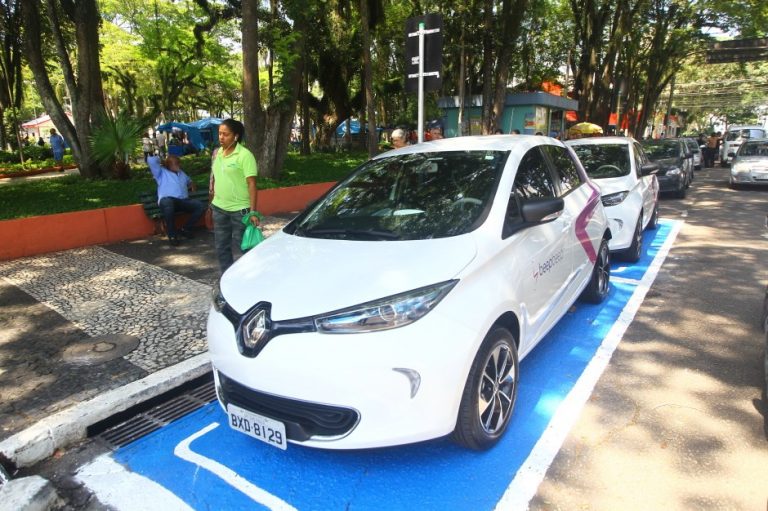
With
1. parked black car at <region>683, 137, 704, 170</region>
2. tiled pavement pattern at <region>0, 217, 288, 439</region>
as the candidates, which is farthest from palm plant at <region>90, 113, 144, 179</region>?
parked black car at <region>683, 137, 704, 170</region>

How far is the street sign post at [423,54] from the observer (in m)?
6.87

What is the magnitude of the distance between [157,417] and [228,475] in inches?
37.0

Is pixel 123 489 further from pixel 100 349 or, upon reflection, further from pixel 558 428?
pixel 558 428

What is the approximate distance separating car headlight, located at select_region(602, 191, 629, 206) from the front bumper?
458 cm

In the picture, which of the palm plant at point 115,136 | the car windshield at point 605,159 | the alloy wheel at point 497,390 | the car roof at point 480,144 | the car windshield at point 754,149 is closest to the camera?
the alloy wheel at point 497,390

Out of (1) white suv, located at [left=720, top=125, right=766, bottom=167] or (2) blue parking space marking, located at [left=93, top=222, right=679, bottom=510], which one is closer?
(2) blue parking space marking, located at [left=93, top=222, right=679, bottom=510]

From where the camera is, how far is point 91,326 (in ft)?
15.4

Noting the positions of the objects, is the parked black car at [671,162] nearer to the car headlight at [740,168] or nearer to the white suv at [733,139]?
the car headlight at [740,168]

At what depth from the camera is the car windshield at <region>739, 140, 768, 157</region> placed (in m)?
15.2

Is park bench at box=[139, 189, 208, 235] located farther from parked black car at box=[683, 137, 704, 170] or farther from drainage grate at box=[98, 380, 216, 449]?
parked black car at box=[683, 137, 704, 170]

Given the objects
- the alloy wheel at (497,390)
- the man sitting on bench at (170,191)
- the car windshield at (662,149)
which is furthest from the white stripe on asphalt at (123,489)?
the car windshield at (662,149)

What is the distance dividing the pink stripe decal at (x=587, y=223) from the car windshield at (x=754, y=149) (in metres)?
13.9

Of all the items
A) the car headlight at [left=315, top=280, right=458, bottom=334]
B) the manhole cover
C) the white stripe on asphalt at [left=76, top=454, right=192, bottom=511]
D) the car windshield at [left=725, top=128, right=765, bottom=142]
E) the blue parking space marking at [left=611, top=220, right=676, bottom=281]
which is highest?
the car windshield at [left=725, top=128, right=765, bottom=142]

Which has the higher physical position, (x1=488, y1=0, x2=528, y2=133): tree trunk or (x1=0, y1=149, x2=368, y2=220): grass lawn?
(x1=488, y1=0, x2=528, y2=133): tree trunk
